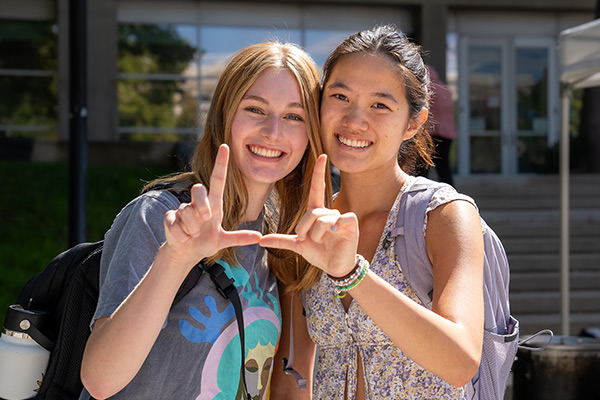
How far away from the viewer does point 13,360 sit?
6.84 feet

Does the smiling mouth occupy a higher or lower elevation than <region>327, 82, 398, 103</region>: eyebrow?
lower

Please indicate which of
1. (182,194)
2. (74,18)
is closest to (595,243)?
(74,18)

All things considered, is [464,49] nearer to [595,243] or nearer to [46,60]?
[595,243]

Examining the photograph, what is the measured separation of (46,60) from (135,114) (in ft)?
7.17

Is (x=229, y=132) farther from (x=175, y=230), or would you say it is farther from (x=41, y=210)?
(x=41, y=210)

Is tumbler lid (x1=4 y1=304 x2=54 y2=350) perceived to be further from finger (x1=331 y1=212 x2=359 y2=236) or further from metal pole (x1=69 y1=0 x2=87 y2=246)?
metal pole (x1=69 y1=0 x2=87 y2=246)

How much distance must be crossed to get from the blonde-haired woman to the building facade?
11.1 meters

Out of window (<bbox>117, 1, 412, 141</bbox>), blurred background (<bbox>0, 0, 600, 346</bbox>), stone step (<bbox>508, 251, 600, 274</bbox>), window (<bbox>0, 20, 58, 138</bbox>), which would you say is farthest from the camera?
window (<bbox>117, 1, 412, 141</bbox>)

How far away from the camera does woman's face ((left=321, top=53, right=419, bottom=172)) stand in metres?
2.40

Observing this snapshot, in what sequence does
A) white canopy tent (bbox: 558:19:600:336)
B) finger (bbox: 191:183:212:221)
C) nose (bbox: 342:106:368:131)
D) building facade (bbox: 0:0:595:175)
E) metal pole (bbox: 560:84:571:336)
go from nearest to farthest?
finger (bbox: 191:183:212:221), nose (bbox: 342:106:368:131), white canopy tent (bbox: 558:19:600:336), metal pole (bbox: 560:84:571:336), building facade (bbox: 0:0:595:175)

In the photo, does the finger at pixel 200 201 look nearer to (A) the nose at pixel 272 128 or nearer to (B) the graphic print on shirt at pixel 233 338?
(B) the graphic print on shirt at pixel 233 338

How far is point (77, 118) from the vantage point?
17.3 ft

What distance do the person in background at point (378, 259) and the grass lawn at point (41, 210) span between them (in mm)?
4582

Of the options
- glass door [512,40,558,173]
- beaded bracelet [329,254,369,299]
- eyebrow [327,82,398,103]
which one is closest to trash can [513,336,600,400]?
eyebrow [327,82,398,103]
